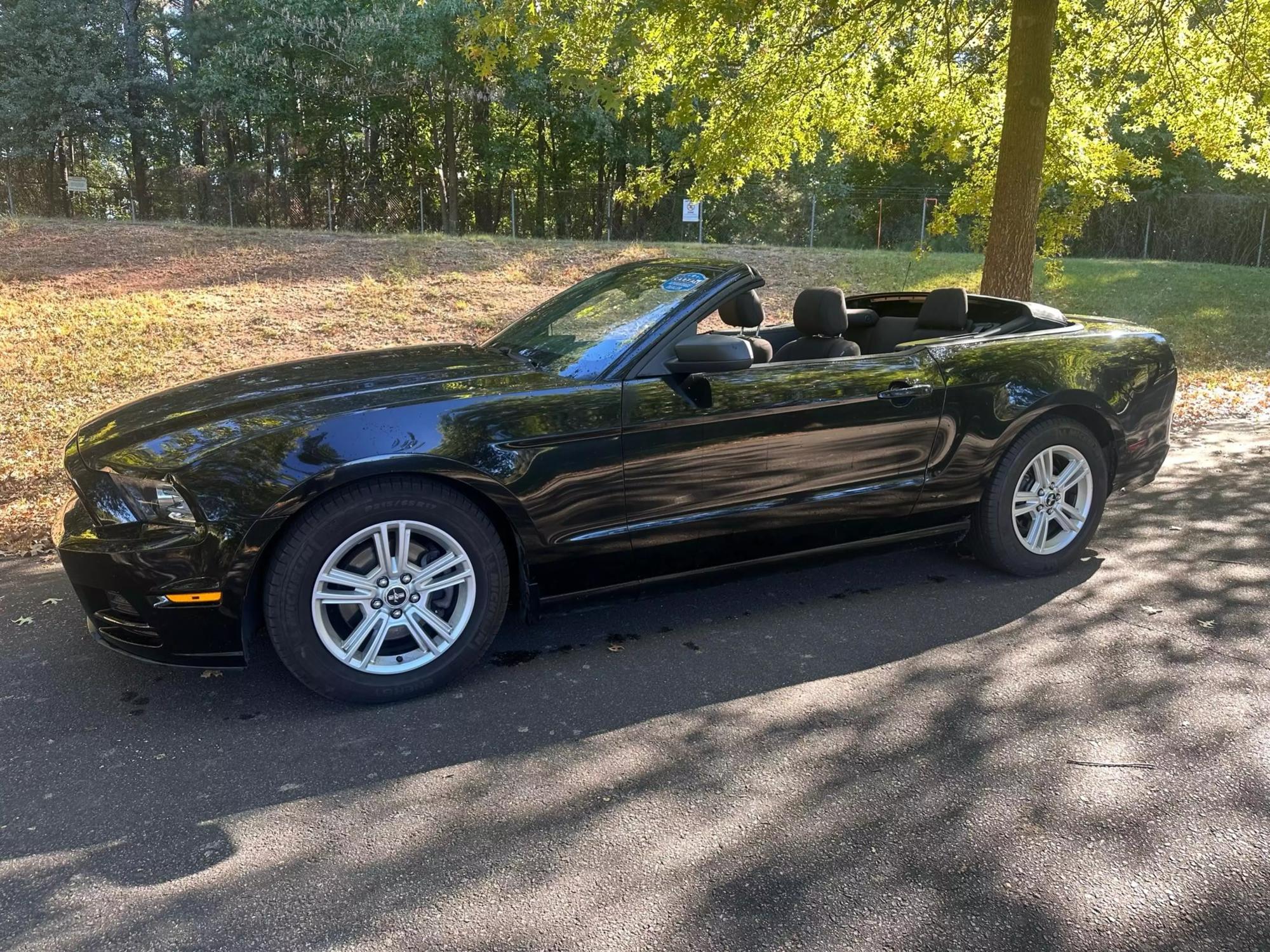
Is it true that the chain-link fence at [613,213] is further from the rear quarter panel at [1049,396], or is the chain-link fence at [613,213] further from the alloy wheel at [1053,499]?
the alloy wheel at [1053,499]

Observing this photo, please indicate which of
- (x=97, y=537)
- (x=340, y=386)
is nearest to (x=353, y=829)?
(x=97, y=537)

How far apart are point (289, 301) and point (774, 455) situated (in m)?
9.41

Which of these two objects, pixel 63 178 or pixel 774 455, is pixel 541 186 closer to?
pixel 63 178

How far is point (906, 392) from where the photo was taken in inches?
169

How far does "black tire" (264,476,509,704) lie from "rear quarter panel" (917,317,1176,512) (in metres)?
2.07

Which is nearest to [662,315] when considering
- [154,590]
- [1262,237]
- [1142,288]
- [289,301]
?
[154,590]

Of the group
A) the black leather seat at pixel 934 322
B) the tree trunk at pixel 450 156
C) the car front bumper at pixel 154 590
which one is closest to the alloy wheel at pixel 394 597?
the car front bumper at pixel 154 590

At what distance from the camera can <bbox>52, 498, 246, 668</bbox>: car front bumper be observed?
10.4 ft

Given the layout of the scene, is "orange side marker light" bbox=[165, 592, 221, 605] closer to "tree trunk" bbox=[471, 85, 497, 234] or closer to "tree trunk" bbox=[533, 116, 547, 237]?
"tree trunk" bbox=[533, 116, 547, 237]

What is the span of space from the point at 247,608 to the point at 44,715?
85 cm

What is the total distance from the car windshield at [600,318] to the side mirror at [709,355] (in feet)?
0.68

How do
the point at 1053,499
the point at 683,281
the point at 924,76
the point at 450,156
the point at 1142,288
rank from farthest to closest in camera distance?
the point at 450,156
the point at 1142,288
the point at 924,76
the point at 1053,499
the point at 683,281

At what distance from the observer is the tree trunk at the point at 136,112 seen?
88.8 ft

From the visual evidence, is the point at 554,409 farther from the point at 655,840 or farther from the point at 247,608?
the point at 655,840
